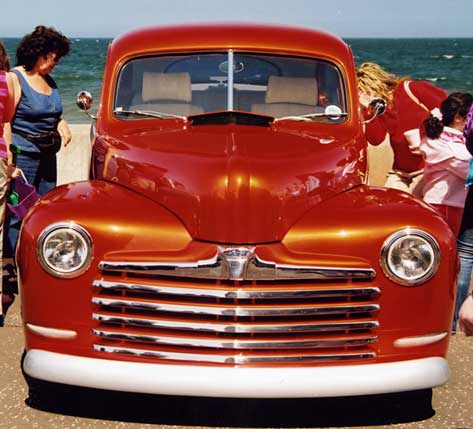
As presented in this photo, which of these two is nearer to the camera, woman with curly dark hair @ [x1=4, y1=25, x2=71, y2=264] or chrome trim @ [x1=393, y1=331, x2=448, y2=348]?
chrome trim @ [x1=393, y1=331, x2=448, y2=348]

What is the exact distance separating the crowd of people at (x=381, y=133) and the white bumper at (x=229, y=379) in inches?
66.8

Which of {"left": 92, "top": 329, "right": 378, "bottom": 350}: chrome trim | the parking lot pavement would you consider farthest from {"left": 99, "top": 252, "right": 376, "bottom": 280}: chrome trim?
the parking lot pavement

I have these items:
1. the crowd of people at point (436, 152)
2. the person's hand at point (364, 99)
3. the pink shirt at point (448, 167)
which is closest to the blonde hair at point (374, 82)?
the crowd of people at point (436, 152)

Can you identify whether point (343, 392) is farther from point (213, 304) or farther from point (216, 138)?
point (216, 138)

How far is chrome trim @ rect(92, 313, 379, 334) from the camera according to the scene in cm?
376

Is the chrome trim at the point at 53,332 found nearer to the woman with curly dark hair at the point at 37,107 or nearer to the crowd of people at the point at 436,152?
the crowd of people at the point at 436,152

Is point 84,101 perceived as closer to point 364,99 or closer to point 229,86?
A: point 229,86

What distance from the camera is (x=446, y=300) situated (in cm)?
392

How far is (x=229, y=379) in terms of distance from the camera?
12.1 feet

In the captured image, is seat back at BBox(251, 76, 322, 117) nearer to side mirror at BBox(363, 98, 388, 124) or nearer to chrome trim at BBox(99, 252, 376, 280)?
side mirror at BBox(363, 98, 388, 124)

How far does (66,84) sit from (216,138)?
126ft

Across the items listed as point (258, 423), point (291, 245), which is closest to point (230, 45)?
point (291, 245)

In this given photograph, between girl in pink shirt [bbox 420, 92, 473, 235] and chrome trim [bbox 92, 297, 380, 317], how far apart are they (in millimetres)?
1769

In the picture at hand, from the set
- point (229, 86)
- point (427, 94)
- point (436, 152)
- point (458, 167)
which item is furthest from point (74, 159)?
point (458, 167)
